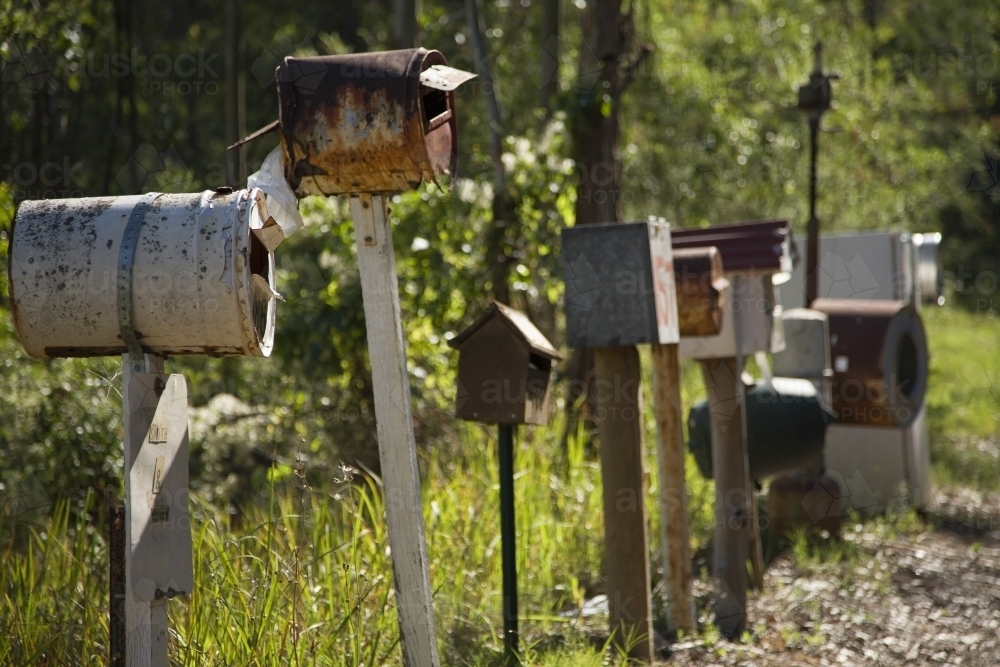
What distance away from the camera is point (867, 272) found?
6.93 m

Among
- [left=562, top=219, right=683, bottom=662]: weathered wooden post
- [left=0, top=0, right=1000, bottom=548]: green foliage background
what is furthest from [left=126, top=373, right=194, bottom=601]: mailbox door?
[left=562, top=219, right=683, bottom=662]: weathered wooden post

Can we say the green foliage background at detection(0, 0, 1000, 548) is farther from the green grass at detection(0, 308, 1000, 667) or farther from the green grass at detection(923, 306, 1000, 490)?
the green grass at detection(923, 306, 1000, 490)

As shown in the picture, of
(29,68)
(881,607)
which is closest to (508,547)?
(881,607)

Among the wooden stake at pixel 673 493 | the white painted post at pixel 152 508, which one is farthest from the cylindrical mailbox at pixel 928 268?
the white painted post at pixel 152 508

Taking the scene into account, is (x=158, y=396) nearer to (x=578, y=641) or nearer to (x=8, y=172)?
(x=578, y=641)

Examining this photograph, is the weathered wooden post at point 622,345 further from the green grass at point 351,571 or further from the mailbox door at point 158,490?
the mailbox door at point 158,490

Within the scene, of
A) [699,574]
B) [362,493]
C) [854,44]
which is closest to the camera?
[362,493]

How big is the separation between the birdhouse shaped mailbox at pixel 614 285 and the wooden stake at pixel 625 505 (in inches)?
4.8

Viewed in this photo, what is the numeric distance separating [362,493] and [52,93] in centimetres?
465

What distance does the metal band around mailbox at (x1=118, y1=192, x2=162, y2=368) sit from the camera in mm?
2508

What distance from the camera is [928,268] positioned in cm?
736

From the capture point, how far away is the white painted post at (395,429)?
2.96m

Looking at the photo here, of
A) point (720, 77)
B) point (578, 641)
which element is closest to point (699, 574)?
point (578, 641)

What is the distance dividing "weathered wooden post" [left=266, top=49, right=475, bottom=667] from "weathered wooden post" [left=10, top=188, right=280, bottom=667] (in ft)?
1.07
